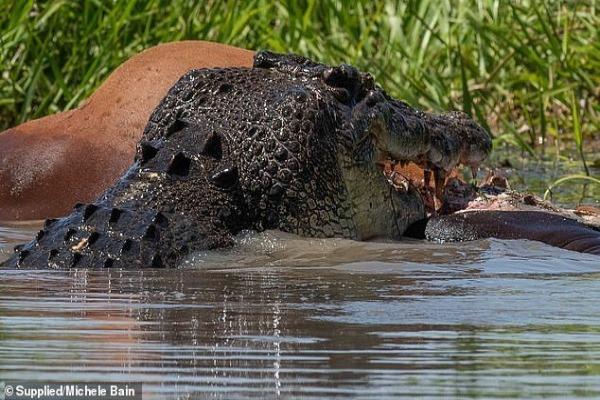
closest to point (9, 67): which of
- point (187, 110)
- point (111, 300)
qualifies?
point (187, 110)

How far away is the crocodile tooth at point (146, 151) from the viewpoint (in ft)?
15.6

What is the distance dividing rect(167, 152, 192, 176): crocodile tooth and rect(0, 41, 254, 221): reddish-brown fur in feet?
6.11

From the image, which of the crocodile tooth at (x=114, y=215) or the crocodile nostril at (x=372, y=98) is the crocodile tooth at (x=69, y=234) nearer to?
the crocodile tooth at (x=114, y=215)

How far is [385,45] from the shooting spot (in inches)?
393

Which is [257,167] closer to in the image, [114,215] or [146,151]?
[146,151]

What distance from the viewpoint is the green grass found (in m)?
9.16

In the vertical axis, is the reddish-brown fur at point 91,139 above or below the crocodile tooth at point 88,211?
above

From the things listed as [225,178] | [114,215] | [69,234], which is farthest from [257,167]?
[69,234]

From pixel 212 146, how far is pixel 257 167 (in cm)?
17

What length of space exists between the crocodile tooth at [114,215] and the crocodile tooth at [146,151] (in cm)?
37

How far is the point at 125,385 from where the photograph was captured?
95.7 inches

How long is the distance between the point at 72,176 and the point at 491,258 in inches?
103
